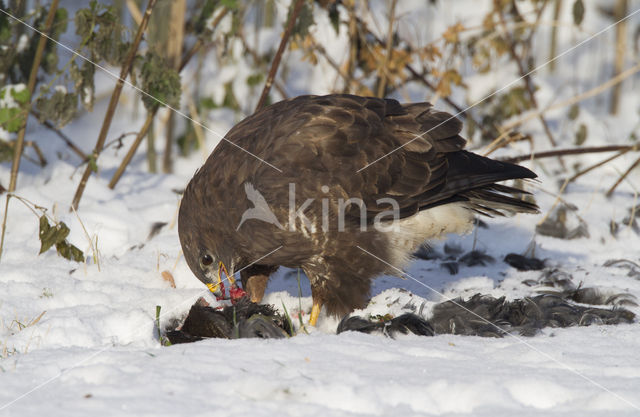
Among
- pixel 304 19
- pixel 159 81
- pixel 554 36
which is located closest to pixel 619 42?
pixel 554 36

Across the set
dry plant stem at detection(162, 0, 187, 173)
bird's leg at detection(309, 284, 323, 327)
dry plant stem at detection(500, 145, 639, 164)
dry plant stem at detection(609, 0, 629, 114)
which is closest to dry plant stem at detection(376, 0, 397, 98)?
dry plant stem at detection(500, 145, 639, 164)

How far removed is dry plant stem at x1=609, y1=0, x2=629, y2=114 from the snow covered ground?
277cm

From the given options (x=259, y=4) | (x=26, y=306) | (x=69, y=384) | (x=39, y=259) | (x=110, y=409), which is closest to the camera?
(x=110, y=409)

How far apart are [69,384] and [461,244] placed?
285 centimetres

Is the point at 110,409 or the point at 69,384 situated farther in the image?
the point at 69,384

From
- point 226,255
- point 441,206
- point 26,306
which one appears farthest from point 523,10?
point 26,306

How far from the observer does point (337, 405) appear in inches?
72.8

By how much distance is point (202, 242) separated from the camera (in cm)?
318

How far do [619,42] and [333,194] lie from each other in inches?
213

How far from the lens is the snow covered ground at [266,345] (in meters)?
1.86

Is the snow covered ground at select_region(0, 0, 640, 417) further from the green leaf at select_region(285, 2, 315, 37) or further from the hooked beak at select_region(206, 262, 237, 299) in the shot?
the green leaf at select_region(285, 2, 315, 37)

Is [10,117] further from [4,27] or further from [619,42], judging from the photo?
[619,42]

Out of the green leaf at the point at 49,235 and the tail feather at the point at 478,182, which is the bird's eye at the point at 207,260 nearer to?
the green leaf at the point at 49,235

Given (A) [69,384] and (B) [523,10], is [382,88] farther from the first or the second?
(A) [69,384]
